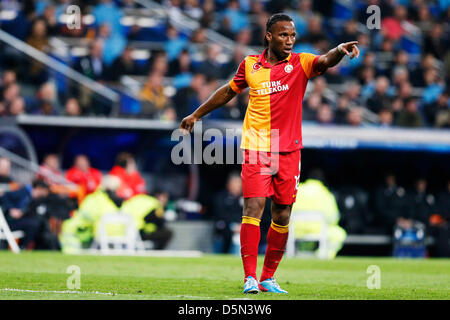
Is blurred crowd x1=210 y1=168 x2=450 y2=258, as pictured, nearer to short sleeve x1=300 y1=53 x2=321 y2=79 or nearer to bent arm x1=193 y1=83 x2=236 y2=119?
bent arm x1=193 y1=83 x2=236 y2=119

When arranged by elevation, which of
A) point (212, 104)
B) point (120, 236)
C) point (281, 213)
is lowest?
point (120, 236)

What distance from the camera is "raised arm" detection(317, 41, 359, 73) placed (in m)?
6.77

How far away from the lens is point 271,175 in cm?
721

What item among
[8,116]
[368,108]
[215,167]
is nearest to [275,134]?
[8,116]

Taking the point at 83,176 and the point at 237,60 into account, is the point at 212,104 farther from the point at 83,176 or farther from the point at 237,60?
the point at 237,60

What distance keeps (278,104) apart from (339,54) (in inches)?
27.9

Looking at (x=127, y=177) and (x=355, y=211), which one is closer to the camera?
(x=127, y=177)

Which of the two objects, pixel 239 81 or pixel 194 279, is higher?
pixel 239 81

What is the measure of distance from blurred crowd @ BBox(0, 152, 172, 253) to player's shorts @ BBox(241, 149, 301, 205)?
8.23m

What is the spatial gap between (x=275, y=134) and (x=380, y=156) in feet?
36.8

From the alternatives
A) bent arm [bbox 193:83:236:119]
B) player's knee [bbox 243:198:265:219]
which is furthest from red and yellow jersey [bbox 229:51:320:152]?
player's knee [bbox 243:198:265:219]

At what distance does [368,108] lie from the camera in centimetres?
1847

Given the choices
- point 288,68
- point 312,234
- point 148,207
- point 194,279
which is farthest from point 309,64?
point 312,234

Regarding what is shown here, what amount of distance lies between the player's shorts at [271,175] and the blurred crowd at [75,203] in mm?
8234
